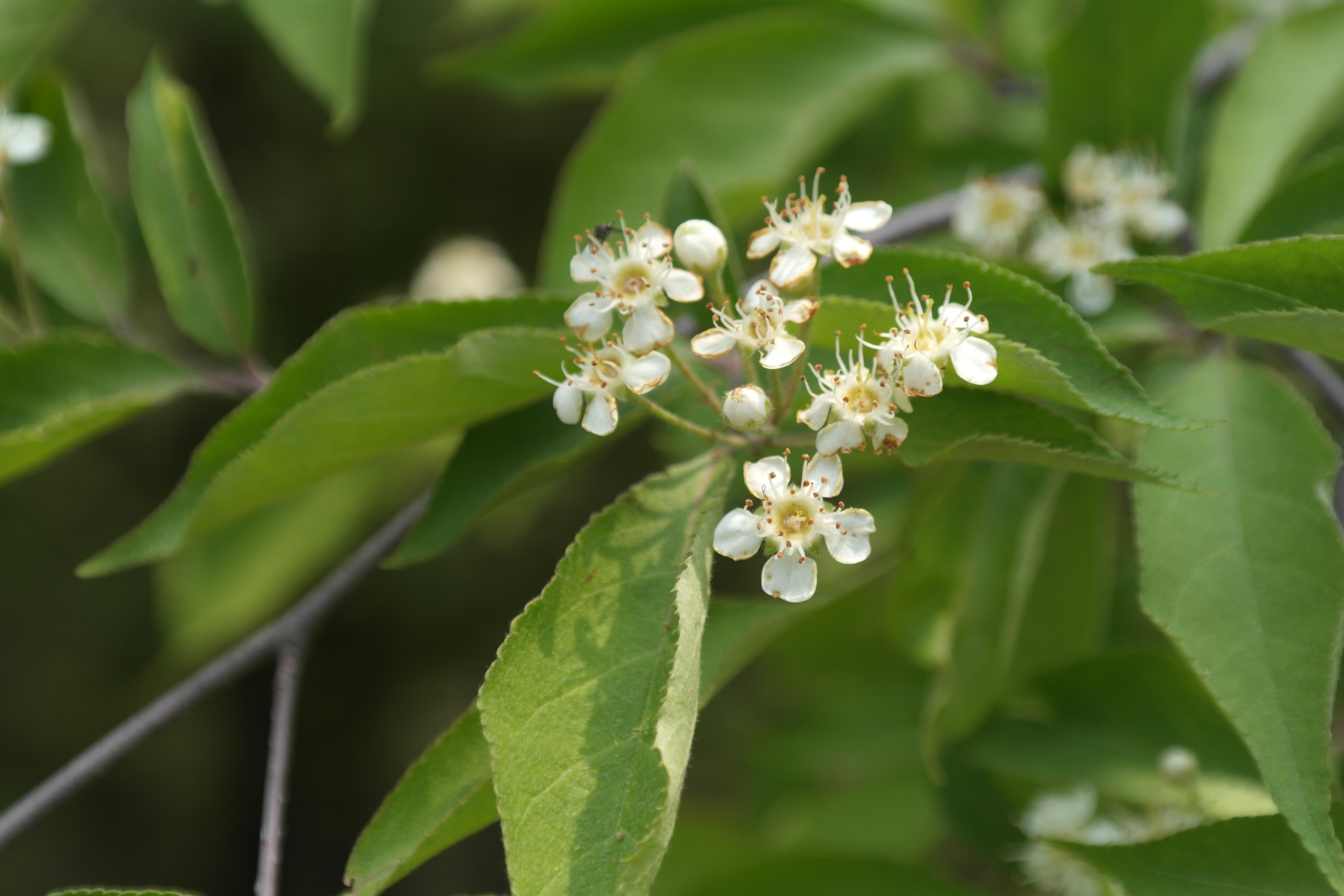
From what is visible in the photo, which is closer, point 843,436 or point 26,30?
point 843,436

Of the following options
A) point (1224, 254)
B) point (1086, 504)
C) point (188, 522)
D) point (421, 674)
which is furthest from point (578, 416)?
point (421, 674)

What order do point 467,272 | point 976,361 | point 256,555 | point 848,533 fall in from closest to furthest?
1. point 976,361
2. point 848,533
3. point 256,555
4. point 467,272

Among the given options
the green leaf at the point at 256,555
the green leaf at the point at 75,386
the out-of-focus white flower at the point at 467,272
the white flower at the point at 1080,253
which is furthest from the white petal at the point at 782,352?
the out-of-focus white flower at the point at 467,272

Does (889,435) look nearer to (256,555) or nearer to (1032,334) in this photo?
(1032,334)

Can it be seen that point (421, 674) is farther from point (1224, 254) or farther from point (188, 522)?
point (1224, 254)

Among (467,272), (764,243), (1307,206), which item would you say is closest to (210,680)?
(764,243)

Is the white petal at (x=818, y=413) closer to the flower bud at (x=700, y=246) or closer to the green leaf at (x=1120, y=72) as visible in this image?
the flower bud at (x=700, y=246)

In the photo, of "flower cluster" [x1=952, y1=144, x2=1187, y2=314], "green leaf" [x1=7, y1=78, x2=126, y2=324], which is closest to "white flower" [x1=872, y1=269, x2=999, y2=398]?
"flower cluster" [x1=952, y1=144, x2=1187, y2=314]
